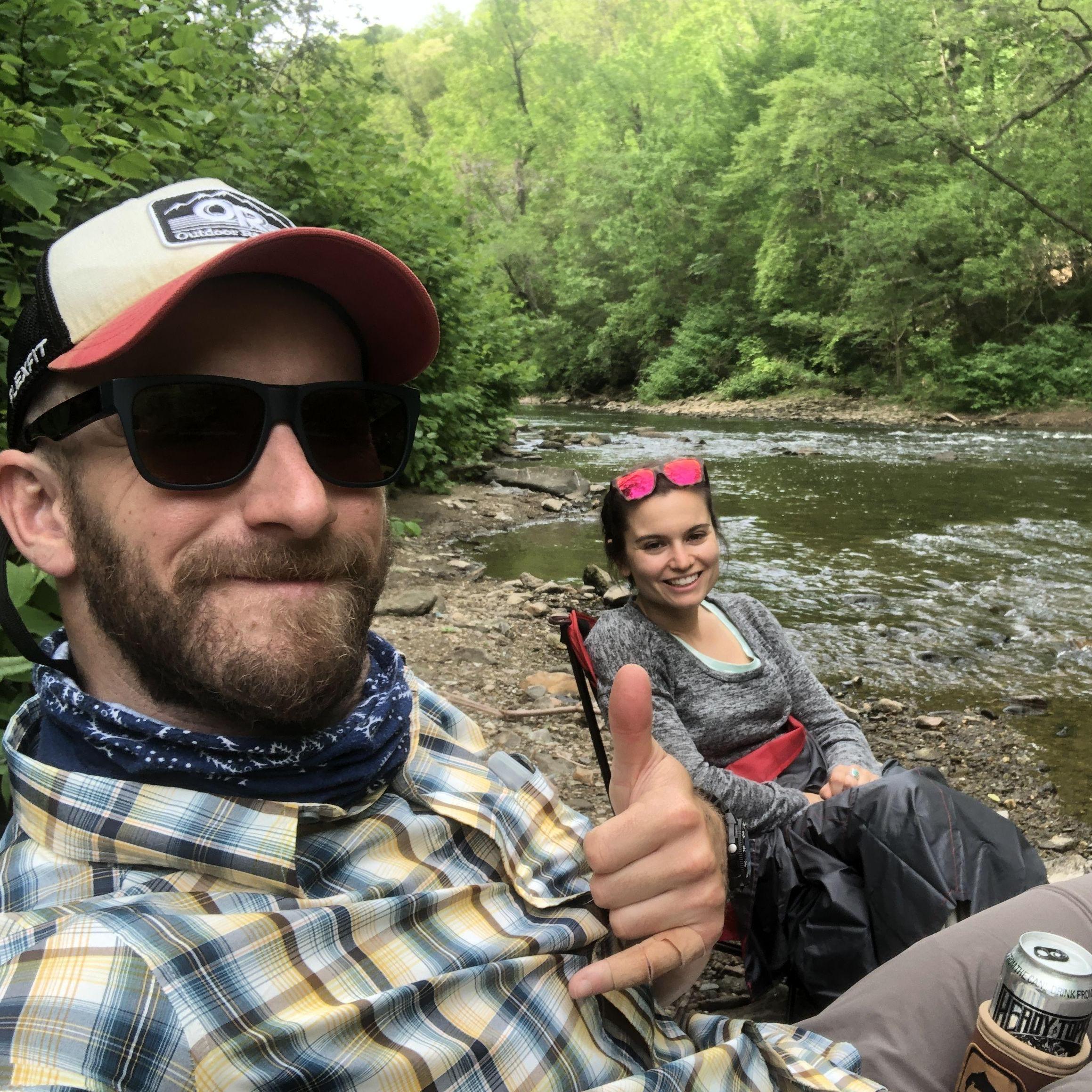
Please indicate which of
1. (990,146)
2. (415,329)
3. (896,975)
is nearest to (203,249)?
(415,329)

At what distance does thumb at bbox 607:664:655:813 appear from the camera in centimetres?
118

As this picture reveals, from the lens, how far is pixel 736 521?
31.4ft

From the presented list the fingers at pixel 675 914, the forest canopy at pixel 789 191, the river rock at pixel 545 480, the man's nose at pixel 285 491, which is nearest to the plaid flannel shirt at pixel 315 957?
the fingers at pixel 675 914

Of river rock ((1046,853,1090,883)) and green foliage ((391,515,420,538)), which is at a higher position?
green foliage ((391,515,420,538))

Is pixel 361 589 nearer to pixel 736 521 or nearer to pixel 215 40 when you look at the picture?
pixel 215 40

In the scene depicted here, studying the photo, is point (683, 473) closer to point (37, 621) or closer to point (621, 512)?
point (621, 512)

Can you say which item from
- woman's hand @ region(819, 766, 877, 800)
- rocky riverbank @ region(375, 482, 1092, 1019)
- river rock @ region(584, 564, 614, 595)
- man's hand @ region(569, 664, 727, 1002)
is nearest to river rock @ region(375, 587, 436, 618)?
rocky riverbank @ region(375, 482, 1092, 1019)

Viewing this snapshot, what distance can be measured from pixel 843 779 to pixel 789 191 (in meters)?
26.8

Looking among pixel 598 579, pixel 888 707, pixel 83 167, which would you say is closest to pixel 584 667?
pixel 83 167

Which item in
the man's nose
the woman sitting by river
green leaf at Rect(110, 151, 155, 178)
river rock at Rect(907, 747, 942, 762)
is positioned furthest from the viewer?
river rock at Rect(907, 747, 942, 762)

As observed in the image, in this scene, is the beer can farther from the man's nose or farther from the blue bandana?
the man's nose

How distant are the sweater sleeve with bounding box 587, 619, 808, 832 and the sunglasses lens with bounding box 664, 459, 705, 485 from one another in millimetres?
567

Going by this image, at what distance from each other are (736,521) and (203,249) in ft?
Result: 28.9

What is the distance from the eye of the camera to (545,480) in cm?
1156
